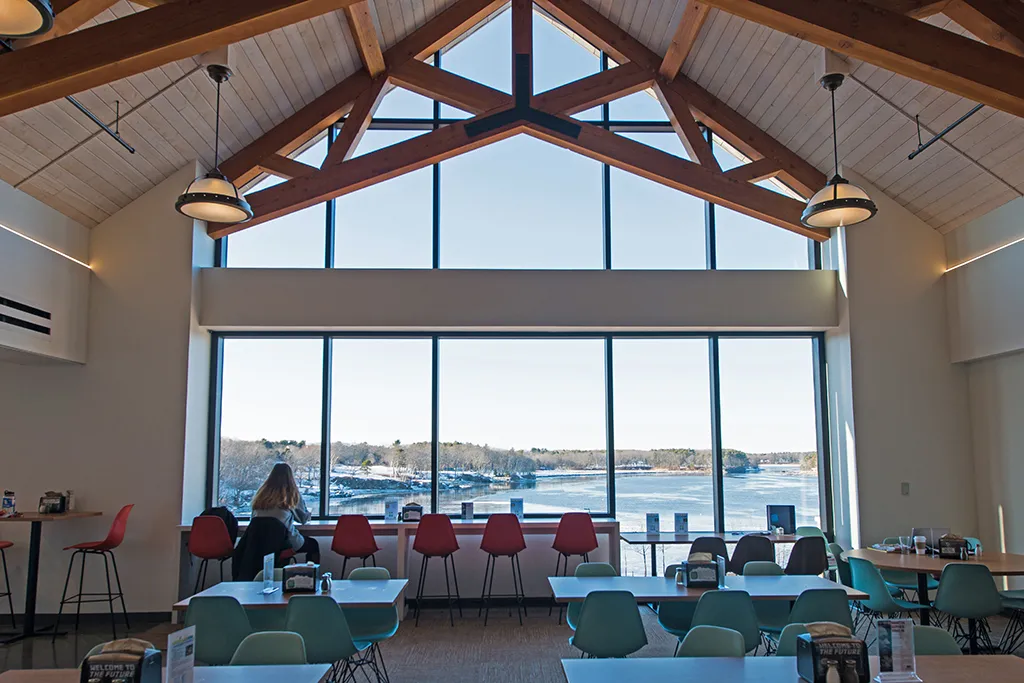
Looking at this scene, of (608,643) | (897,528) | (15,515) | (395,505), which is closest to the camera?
(608,643)

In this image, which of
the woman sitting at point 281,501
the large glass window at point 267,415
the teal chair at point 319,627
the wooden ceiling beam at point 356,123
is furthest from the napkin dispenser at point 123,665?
the wooden ceiling beam at point 356,123

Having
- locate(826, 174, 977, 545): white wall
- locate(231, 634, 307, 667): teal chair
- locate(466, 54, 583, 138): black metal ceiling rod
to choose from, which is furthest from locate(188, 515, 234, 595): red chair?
locate(826, 174, 977, 545): white wall

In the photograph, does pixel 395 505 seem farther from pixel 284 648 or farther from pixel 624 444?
pixel 284 648

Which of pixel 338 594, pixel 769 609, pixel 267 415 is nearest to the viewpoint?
pixel 338 594

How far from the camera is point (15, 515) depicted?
639 cm

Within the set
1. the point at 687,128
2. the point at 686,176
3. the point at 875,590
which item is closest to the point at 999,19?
the point at 686,176

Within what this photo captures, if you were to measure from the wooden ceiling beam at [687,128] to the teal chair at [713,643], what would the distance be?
16.6 feet

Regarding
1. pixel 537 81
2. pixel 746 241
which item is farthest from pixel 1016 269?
pixel 537 81

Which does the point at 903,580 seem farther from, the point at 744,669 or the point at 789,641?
the point at 744,669

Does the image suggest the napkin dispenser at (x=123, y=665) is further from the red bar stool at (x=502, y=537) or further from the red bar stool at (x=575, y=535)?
the red bar stool at (x=575, y=535)

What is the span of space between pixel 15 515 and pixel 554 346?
16.0 ft

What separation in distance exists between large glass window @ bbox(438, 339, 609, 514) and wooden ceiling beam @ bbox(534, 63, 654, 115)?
7.53 feet

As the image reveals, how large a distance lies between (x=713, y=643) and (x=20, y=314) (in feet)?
18.2

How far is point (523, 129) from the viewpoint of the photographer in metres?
7.77
